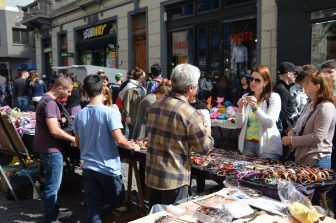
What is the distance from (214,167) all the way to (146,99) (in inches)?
95.6

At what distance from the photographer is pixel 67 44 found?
60.3ft

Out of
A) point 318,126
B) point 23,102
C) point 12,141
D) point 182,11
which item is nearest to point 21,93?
point 23,102

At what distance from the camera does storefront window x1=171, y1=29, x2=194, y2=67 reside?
37.7ft

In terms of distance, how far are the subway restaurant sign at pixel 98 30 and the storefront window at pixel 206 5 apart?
487 cm

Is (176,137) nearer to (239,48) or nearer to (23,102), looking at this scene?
(239,48)

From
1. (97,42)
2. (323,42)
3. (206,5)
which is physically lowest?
(323,42)

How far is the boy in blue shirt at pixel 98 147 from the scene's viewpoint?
312 cm

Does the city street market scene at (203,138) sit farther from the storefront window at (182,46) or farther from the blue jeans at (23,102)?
the storefront window at (182,46)

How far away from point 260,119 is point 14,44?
31.0 m

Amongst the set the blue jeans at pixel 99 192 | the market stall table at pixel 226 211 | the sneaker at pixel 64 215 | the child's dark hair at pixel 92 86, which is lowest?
the sneaker at pixel 64 215

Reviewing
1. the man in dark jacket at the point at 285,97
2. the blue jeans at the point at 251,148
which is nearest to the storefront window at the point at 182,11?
the man in dark jacket at the point at 285,97

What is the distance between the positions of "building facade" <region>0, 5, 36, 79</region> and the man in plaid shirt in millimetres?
29542

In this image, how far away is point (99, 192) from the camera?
3287mm

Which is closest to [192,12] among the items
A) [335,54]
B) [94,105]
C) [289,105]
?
[335,54]
